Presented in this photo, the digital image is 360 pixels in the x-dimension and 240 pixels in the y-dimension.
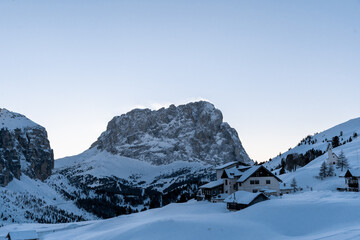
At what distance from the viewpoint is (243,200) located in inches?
2005

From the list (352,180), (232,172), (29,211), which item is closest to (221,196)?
(232,172)

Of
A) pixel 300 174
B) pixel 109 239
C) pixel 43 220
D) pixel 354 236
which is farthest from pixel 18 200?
pixel 354 236

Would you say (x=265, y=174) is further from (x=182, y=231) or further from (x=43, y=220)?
(x=43, y=220)

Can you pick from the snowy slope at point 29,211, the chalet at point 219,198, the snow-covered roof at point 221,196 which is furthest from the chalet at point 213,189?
the snowy slope at point 29,211

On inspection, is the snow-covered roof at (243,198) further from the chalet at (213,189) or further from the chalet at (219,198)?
the chalet at (213,189)

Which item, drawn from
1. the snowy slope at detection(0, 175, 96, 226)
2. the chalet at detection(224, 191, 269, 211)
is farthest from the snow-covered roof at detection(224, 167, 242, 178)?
the snowy slope at detection(0, 175, 96, 226)

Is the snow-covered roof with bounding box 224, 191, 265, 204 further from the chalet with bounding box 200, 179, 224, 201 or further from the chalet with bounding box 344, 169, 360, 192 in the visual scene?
the chalet with bounding box 344, 169, 360, 192

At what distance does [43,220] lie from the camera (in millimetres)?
156000

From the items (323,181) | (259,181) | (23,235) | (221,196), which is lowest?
(23,235)

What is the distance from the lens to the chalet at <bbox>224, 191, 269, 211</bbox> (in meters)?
50.1

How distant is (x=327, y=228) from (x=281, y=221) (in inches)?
256

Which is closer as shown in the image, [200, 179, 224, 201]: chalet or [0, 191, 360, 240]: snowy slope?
[0, 191, 360, 240]: snowy slope

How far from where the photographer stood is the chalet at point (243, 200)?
5011 centimetres

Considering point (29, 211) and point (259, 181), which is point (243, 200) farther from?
point (29, 211)
